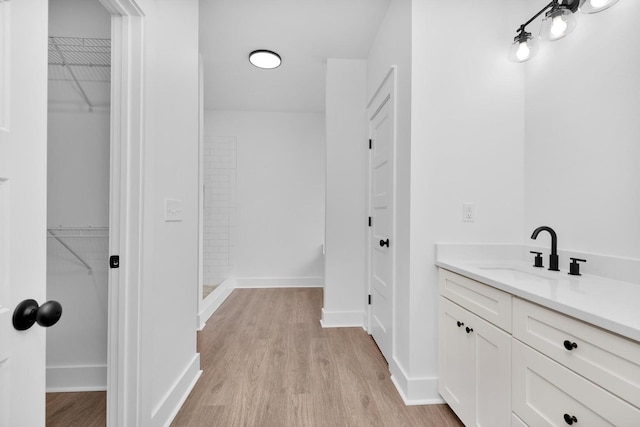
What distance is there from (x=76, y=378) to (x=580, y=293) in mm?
2679

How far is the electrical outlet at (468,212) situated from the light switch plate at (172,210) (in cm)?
167

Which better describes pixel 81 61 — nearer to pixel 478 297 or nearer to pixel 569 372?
pixel 478 297

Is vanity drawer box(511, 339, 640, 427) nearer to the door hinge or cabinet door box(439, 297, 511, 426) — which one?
cabinet door box(439, 297, 511, 426)

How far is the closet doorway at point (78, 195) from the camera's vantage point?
5.85 feet

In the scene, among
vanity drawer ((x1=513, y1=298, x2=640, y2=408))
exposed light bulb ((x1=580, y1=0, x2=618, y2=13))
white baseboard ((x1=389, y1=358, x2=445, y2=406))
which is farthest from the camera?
white baseboard ((x1=389, y1=358, x2=445, y2=406))

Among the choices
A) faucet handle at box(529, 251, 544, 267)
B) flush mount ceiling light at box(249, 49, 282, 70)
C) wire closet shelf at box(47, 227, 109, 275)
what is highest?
flush mount ceiling light at box(249, 49, 282, 70)

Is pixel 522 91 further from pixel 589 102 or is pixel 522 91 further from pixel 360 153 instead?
pixel 360 153

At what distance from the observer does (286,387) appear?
1.89 m

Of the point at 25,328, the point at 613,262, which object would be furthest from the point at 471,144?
the point at 25,328

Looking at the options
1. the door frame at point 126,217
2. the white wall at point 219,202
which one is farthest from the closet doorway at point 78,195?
the white wall at point 219,202

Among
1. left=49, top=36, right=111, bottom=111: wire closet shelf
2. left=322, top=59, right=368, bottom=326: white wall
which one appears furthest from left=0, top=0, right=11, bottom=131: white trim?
left=322, top=59, right=368, bottom=326: white wall

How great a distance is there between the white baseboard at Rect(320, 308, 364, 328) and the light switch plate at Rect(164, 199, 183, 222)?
1808 millimetres

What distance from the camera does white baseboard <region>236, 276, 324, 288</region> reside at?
4.54m

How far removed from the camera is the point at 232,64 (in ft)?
10.3
